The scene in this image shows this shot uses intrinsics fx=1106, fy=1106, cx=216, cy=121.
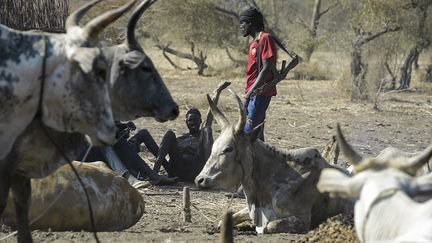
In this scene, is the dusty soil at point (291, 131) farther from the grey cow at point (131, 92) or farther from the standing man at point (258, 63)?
the grey cow at point (131, 92)

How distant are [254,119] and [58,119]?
4586 millimetres

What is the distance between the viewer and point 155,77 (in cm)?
772

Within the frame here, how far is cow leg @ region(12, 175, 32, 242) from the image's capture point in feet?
24.3

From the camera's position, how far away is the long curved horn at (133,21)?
7.35 meters

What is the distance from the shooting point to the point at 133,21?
7441 mm

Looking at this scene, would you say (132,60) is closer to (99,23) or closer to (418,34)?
(99,23)

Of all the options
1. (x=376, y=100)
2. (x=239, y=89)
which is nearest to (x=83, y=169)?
(x=376, y=100)

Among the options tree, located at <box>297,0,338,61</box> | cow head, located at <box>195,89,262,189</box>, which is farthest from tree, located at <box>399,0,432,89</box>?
cow head, located at <box>195,89,262,189</box>

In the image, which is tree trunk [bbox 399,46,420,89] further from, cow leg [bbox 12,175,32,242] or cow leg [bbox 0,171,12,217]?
cow leg [bbox 0,171,12,217]

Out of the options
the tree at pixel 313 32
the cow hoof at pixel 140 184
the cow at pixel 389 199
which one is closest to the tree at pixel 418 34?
Answer: the tree at pixel 313 32

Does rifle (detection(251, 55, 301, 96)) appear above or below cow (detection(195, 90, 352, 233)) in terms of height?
above

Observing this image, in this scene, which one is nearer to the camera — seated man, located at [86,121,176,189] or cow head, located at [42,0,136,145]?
cow head, located at [42,0,136,145]

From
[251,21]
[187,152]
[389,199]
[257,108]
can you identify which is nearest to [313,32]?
[187,152]

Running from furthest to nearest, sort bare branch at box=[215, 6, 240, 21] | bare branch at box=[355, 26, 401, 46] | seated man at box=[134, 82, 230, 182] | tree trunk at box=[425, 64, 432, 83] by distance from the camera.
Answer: bare branch at box=[215, 6, 240, 21]
tree trunk at box=[425, 64, 432, 83]
bare branch at box=[355, 26, 401, 46]
seated man at box=[134, 82, 230, 182]
